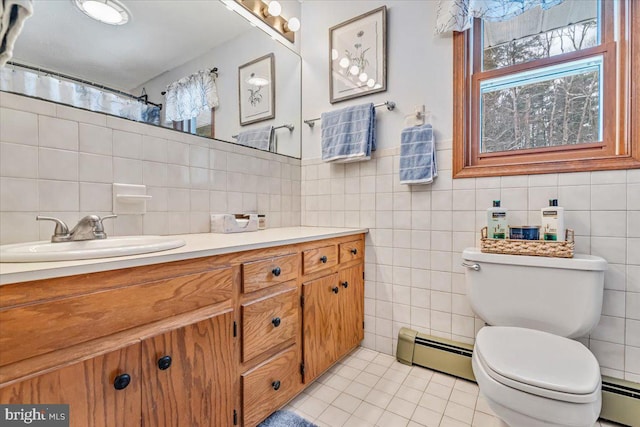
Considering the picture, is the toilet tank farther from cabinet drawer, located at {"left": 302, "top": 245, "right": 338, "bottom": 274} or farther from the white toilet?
cabinet drawer, located at {"left": 302, "top": 245, "right": 338, "bottom": 274}

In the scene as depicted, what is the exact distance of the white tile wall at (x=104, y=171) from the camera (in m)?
0.96

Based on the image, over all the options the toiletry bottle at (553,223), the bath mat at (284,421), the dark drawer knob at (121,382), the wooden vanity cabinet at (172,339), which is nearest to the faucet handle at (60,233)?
the wooden vanity cabinet at (172,339)

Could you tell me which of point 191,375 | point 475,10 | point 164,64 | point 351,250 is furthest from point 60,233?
point 475,10

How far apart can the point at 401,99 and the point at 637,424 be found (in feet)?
6.15

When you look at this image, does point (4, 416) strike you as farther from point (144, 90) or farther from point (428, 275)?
point (428, 275)

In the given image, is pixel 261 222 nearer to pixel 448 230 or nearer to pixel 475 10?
pixel 448 230

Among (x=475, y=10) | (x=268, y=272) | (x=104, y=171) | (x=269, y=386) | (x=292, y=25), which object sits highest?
(x=292, y=25)

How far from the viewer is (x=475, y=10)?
140cm

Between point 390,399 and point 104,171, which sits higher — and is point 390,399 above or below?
below

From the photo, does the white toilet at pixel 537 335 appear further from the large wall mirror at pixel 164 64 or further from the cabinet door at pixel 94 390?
the large wall mirror at pixel 164 64

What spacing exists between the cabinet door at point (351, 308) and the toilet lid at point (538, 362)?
0.72 metres

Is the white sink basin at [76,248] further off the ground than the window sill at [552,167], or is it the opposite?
the window sill at [552,167]

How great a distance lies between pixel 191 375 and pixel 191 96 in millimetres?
1300

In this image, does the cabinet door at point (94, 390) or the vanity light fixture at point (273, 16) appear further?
the vanity light fixture at point (273, 16)
